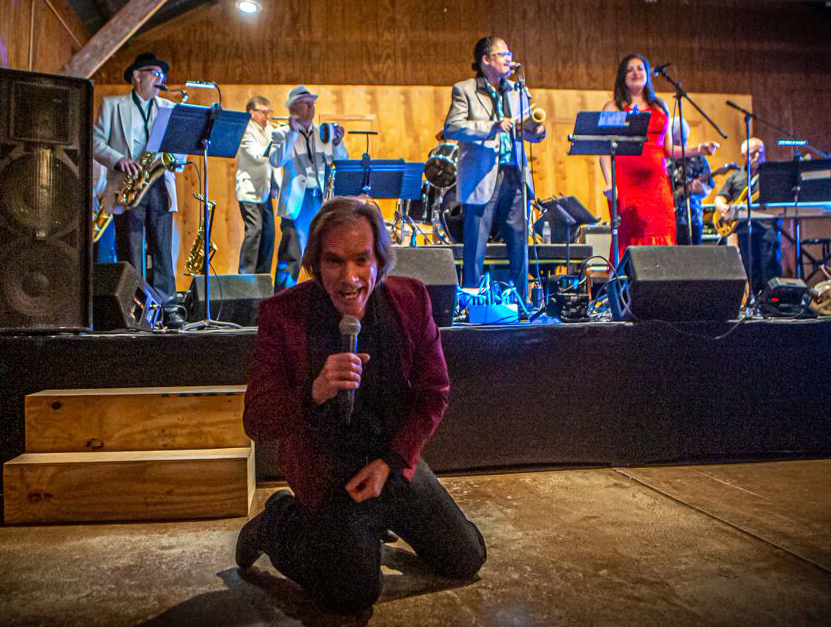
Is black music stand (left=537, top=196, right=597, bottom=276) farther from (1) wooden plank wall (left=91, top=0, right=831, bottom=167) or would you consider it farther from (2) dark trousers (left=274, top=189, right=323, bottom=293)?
(1) wooden plank wall (left=91, top=0, right=831, bottom=167)

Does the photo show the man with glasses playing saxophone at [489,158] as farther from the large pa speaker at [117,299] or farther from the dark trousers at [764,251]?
the dark trousers at [764,251]

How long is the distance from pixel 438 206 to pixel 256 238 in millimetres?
2014

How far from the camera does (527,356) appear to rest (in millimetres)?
3176

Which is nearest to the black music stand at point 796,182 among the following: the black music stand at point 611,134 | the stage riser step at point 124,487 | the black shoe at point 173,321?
the black music stand at point 611,134

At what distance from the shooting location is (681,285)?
129 inches

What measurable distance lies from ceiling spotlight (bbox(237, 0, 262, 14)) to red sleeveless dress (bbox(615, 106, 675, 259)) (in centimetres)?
614

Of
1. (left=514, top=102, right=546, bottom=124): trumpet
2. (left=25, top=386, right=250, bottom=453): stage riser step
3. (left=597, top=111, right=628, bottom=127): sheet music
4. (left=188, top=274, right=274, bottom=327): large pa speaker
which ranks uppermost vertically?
(left=514, top=102, right=546, bottom=124): trumpet

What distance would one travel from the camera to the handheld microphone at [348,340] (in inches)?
64.9

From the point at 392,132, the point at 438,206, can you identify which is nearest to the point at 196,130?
the point at 438,206

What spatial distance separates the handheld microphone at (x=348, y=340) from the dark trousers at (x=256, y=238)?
14.8 feet

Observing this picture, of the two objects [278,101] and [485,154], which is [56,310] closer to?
[485,154]

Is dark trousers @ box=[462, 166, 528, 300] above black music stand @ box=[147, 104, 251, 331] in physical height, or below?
below

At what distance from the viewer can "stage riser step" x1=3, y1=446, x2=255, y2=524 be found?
2566 millimetres

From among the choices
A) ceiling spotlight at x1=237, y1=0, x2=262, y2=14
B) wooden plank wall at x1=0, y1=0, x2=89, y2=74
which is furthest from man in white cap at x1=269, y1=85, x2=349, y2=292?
ceiling spotlight at x1=237, y1=0, x2=262, y2=14
